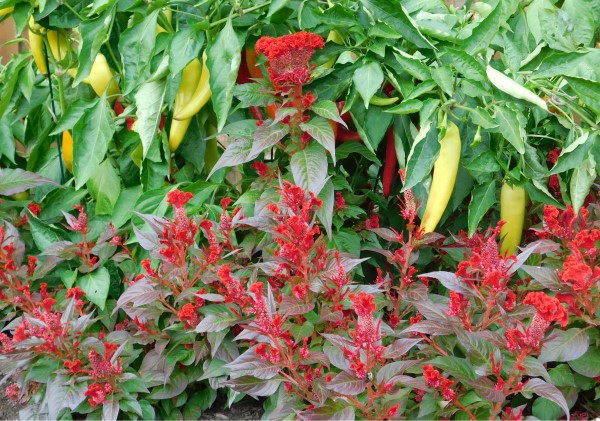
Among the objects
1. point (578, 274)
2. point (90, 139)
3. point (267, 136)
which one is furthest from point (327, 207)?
point (90, 139)

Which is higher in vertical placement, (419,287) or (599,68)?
(599,68)

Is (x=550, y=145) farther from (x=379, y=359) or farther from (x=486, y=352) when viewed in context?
(x=379, y=359)

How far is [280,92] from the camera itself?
1.61 meters

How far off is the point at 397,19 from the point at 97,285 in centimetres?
90

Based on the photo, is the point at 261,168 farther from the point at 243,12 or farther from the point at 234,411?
the point at 234,411

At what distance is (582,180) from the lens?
62.4 inches

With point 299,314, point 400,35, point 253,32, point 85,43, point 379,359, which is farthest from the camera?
point 253,32

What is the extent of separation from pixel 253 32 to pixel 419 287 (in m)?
0.75

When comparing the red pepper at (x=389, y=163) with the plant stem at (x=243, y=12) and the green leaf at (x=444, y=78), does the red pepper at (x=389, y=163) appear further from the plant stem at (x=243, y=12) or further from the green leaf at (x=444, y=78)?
the plant stem at (x=243, y=12)

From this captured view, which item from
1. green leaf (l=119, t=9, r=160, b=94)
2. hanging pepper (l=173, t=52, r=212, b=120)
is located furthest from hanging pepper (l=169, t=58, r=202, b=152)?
green leaf (l=119, t=9, r=160, b=94)

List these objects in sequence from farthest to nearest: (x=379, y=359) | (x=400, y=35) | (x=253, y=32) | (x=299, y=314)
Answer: (x=253, y=32)
(x=400, y=35)
(x=299, y=314)
(x=379, y=359)

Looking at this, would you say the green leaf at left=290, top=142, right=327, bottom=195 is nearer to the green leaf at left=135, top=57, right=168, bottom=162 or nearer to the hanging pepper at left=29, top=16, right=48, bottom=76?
the green leaf at left=135, top=57, right=168, bottom=162

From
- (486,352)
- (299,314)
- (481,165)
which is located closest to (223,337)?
(299,314)

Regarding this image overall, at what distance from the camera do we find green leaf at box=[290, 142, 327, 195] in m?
1.53
